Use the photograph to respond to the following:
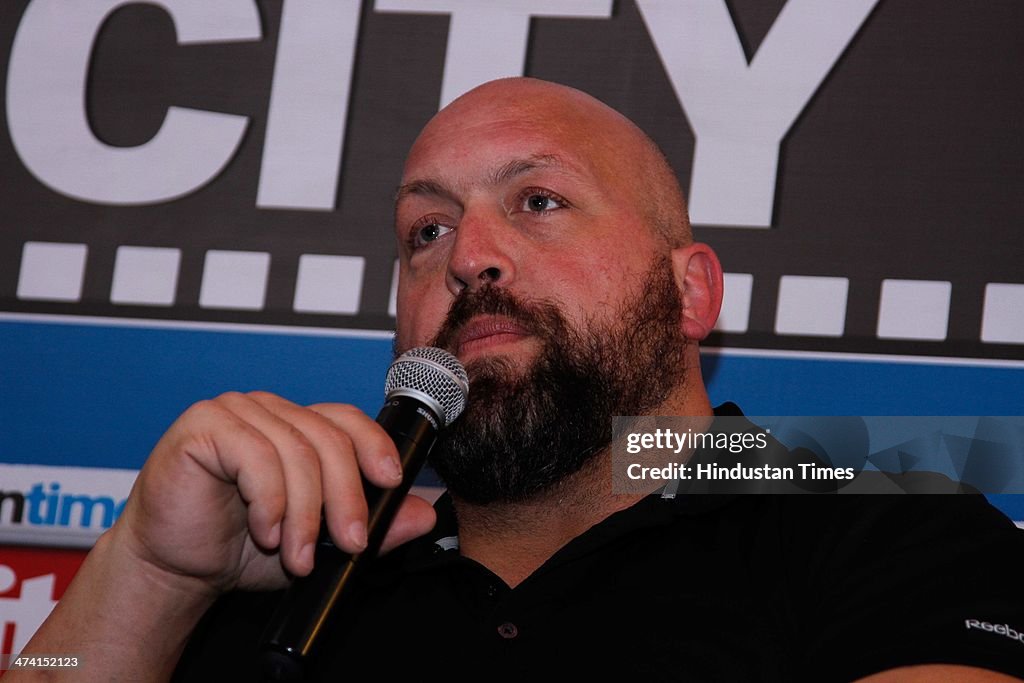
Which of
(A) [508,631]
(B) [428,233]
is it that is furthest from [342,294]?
(A) [508,631]

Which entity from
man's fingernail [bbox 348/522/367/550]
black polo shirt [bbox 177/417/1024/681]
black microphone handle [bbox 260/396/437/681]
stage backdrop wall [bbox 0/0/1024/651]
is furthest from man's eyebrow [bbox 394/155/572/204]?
man's fingernail [bbox 348/522/367/550]

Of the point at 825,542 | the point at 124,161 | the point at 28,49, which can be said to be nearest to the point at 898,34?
the point at 825,542

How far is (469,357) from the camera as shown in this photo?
1449 millimetres

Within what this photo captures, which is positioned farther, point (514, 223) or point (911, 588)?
point (514, 223)

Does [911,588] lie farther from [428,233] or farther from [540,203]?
[428,233]

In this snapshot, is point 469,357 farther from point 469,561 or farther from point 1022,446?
point 1022,446

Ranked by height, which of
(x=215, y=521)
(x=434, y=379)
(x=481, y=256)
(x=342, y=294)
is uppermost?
(x=342, y=294)

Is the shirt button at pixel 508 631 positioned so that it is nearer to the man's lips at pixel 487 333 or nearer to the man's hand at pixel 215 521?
the man's hand at pixel 215 521

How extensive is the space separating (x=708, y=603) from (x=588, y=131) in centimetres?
76

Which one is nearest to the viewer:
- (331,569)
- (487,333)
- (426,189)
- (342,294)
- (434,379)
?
(331,569)

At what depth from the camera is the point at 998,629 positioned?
1101 mm

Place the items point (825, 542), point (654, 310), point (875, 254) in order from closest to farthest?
point (825, 542)
point (654, 310)
point (875, 254)

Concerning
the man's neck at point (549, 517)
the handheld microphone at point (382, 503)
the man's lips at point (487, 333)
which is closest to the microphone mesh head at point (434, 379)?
the handheld microphone at point (382, 503)

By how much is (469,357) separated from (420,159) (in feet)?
1.37
